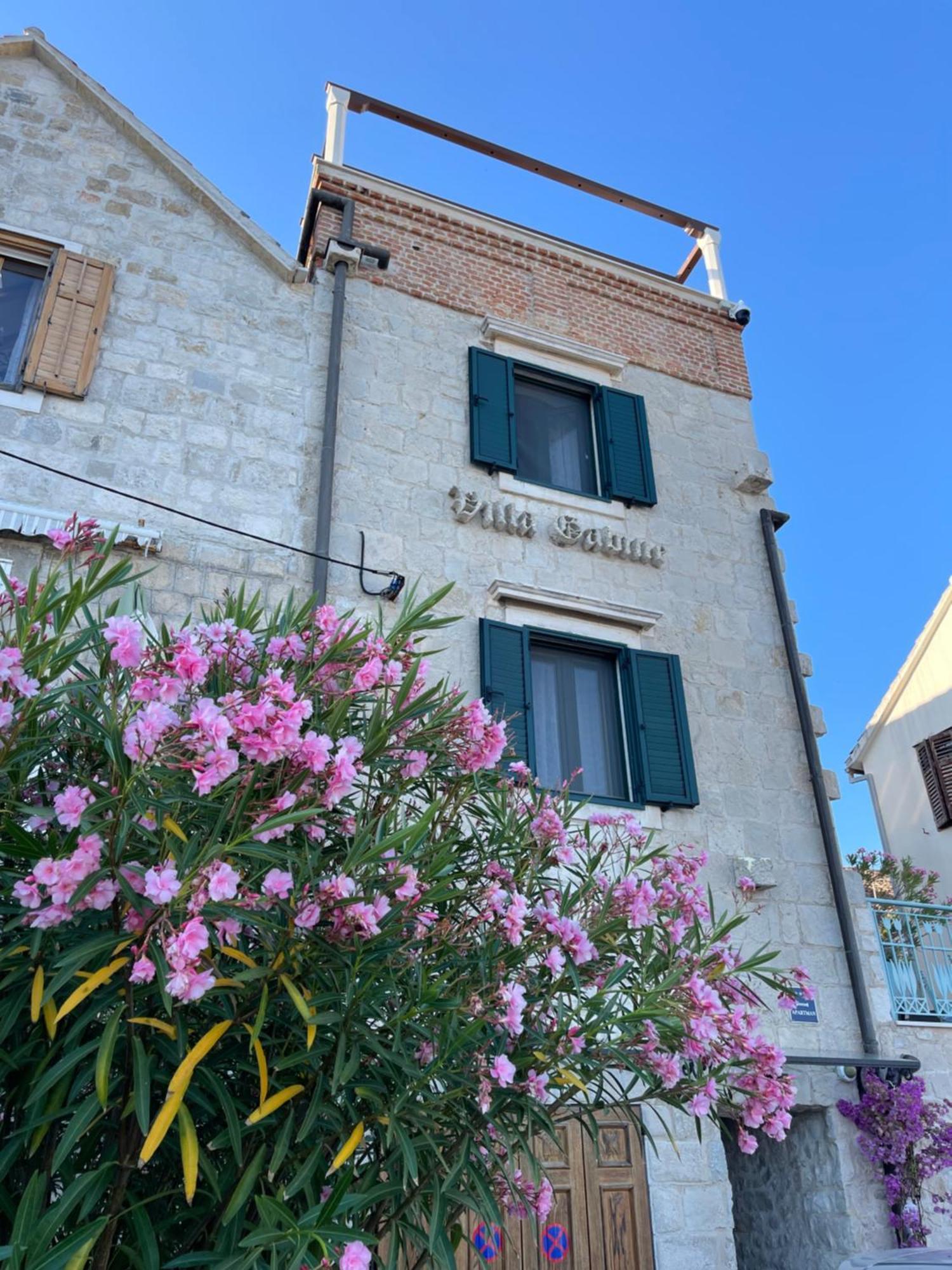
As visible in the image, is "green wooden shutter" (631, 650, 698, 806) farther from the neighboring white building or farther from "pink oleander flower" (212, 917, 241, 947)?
the neighboring white building

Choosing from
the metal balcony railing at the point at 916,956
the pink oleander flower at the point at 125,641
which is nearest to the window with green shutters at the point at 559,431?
the metal balcony railing at the point at 916,956

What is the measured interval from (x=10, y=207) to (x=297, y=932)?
23.6ft

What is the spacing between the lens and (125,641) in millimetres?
2996

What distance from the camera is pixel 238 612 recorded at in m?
4.02

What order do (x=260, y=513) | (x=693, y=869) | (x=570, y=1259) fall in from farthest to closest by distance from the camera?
1. (x=260, y=513)
2. (x=570, y=1259)
3. (x=693, y=869)

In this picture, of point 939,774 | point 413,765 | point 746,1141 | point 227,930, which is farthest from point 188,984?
point 939,774

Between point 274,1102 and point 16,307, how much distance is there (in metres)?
6.97

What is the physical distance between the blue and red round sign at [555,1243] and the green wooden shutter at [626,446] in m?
5.66

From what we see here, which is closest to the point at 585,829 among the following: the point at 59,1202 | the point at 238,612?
the point at 238,612

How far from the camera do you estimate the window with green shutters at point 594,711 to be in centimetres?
743

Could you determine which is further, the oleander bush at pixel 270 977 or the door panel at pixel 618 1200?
the door panel at pixel 618 1200

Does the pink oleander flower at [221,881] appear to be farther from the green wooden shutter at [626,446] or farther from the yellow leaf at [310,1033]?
the green wooden shutter at [626,446]

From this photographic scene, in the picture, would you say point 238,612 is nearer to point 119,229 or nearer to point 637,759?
point 637,759

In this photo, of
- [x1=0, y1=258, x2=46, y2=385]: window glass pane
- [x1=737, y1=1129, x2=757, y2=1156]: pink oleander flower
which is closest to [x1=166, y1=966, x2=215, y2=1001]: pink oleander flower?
[x1=737, y1=1129, x2=757, y2=1156]: pink oleander flower
